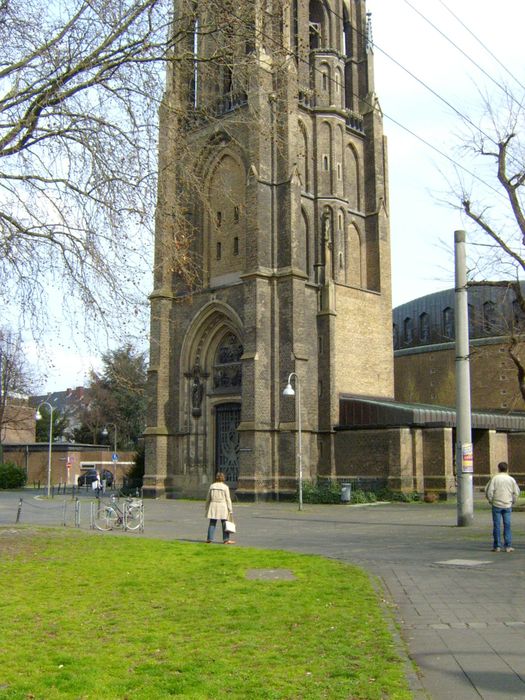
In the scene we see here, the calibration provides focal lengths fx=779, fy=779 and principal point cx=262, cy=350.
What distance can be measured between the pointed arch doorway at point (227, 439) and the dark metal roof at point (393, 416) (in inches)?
224

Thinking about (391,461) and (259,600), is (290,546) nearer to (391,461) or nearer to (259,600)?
(259,600)

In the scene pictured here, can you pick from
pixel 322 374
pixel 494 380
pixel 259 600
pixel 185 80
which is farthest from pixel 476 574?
pixel 494 380

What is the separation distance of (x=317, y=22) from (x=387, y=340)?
59.0 ft

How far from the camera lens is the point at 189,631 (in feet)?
23.9

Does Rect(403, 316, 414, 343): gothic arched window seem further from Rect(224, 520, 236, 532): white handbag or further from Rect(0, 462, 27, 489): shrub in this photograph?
Rect(224, 520, 236, 532): white handbag

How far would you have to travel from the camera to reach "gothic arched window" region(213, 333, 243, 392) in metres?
39.0

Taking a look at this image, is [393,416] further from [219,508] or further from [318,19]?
[318,19]

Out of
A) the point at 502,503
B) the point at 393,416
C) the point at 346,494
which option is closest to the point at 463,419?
the point at 502,503

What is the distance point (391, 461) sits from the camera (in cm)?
3378

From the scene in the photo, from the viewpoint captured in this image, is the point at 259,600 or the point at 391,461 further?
the point at 391,461

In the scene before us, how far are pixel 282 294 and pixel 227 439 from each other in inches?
336

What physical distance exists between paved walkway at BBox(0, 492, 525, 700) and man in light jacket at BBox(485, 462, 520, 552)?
283 millimetres

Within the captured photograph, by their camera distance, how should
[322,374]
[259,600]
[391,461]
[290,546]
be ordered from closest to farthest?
[259,600] → [290,546] → [391,461] → [322,374]

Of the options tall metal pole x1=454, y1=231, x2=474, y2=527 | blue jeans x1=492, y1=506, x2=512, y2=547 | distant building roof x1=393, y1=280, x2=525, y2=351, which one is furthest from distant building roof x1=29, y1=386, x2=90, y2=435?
blue jeans x1=492, y1=506, x2=512, y2=547
